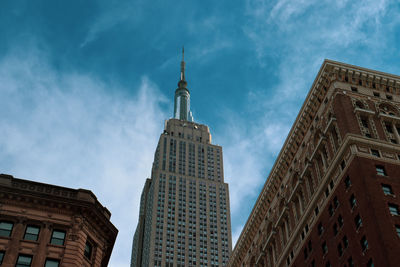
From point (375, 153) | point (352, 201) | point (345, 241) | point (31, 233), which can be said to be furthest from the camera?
point (375, 153)

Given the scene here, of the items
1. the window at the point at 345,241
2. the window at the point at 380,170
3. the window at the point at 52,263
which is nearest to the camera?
the window at the point at 52,263

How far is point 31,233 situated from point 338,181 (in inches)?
1680

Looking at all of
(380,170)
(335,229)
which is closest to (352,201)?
(335,229)

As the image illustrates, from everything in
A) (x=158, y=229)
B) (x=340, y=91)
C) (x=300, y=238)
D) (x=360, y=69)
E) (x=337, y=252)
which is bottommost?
(x=337, y=252)

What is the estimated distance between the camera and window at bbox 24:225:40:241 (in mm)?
52656

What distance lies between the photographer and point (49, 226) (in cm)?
5394

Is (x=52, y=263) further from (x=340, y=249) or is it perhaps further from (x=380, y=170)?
(x=380, y=170)

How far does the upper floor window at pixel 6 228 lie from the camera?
171ft

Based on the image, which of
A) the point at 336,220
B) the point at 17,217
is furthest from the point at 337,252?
the point at 17,217

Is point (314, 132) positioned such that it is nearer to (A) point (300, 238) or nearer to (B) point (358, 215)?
(A) point (300, 238)

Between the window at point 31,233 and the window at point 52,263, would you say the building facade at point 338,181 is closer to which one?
the window at point 52,263

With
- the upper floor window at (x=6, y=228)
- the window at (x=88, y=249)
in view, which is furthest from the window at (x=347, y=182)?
the upper floor window at (x=6, y=228)

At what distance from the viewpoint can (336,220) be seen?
2955 inches

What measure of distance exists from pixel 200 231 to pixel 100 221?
473ft
